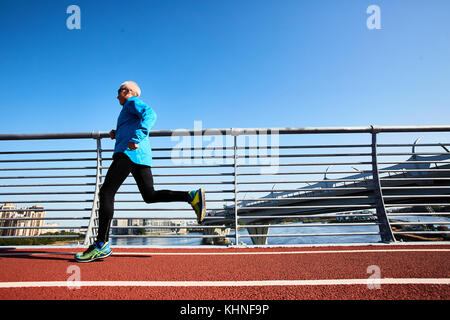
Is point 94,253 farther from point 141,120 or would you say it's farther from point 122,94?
point 122,94

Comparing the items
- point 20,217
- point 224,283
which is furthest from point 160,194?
point 20,217

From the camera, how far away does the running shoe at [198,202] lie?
264 cm

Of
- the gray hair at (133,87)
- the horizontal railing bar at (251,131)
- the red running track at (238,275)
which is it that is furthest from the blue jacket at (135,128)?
the red running track at (238,275)

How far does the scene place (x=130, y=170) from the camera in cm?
253

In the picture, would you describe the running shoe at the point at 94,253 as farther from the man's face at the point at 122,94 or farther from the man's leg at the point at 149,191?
the man's face at the point at 122,94

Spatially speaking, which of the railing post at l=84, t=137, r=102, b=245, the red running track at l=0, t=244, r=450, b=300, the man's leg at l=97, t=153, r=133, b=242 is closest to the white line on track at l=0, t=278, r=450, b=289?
the red running track at l=0, t=244, r=450, b=300

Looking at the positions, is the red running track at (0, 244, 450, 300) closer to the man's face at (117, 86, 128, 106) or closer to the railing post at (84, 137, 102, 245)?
the railing post at (84, 137, 102, 245)

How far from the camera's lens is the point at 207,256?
8.33 feet

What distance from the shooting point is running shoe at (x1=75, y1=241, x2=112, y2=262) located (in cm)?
229

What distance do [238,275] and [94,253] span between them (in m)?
1.50

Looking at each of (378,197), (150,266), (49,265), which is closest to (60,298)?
(150,266)

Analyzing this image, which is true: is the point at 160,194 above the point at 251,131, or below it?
below

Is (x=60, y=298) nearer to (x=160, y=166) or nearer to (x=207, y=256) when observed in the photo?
(x=207, y=256)

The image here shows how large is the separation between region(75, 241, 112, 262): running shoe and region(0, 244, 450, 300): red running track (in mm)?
66
